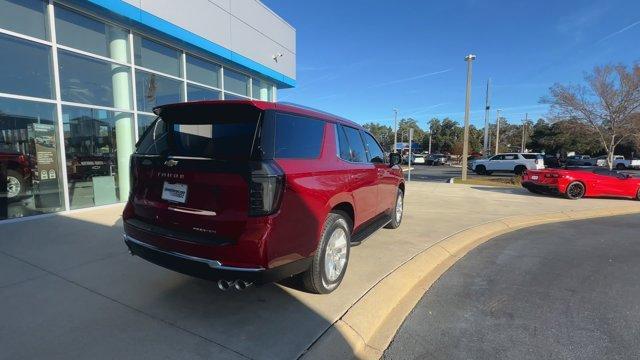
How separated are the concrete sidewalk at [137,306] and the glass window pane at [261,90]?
30.6ft

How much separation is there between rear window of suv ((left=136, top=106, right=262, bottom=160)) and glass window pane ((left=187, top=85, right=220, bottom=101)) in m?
7.71

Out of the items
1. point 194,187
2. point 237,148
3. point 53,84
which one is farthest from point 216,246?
point 53,84

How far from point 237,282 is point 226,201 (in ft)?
2.07

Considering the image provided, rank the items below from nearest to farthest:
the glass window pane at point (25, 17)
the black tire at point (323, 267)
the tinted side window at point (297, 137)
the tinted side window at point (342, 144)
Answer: the tinted side window at point (297, 137) → the black tire at point (323, 267) → the tinted side window at point (342, 144) → the glass window pane at point (25, 17)

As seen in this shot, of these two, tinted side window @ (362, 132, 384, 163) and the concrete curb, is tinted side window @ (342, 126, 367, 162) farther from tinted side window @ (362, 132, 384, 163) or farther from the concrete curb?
the concrete curb

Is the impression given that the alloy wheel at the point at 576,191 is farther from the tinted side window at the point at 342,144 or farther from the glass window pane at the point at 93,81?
the glass window pane at the point at 93,81

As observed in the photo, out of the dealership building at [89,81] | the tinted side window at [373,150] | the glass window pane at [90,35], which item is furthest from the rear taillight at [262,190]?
the glass window pane at [90,35]

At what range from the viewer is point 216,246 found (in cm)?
270

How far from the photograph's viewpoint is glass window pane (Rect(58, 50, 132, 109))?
7438 mm

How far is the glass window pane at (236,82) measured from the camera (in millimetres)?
11953

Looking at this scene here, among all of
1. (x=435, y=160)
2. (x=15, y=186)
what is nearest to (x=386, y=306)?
(x=15, y=186)

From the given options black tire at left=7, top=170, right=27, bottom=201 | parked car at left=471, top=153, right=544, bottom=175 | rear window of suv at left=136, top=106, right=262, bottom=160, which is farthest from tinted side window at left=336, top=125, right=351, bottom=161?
parked car at left=471, top=153, right=544, bottom=175

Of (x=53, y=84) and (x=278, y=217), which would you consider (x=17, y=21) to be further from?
(x=278, y=217)

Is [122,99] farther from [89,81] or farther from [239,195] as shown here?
[239,195]
